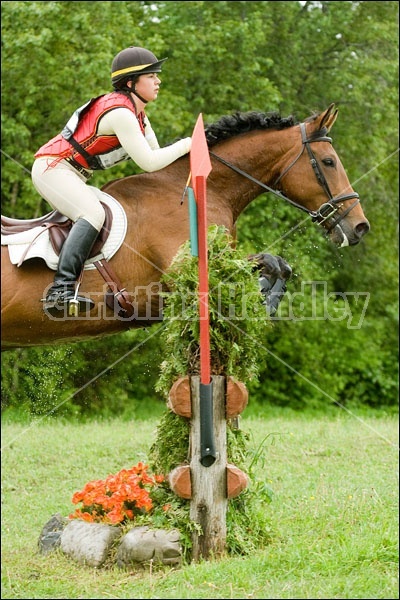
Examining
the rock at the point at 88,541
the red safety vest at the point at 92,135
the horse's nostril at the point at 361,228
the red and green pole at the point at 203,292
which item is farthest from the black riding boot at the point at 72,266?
the horse's nostril at the point at 361,228

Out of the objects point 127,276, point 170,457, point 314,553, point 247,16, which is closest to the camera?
point 314,553

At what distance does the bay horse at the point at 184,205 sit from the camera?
5.30 metres

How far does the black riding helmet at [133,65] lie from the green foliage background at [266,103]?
6579 millimetres

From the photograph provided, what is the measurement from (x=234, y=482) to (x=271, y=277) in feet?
4.16

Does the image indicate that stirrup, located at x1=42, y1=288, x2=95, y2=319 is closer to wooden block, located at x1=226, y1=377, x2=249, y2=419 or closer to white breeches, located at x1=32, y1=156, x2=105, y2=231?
white breeches, located at x1=32, y1=156, x2=105, y2=231

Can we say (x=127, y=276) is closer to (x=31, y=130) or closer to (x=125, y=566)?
(x=125, y=566)

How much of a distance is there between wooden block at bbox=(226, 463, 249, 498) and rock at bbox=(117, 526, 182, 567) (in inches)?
14.6

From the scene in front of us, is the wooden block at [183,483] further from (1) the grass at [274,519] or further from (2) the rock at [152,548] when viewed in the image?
(1) the grass at [274,519]

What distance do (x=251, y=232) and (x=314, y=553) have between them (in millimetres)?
11952

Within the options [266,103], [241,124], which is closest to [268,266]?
[241,124]

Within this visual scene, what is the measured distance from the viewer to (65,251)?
5.12m

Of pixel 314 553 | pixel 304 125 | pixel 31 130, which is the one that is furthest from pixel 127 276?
pixel 31 130

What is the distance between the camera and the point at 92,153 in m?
5.32

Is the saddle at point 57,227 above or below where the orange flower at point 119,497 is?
above
